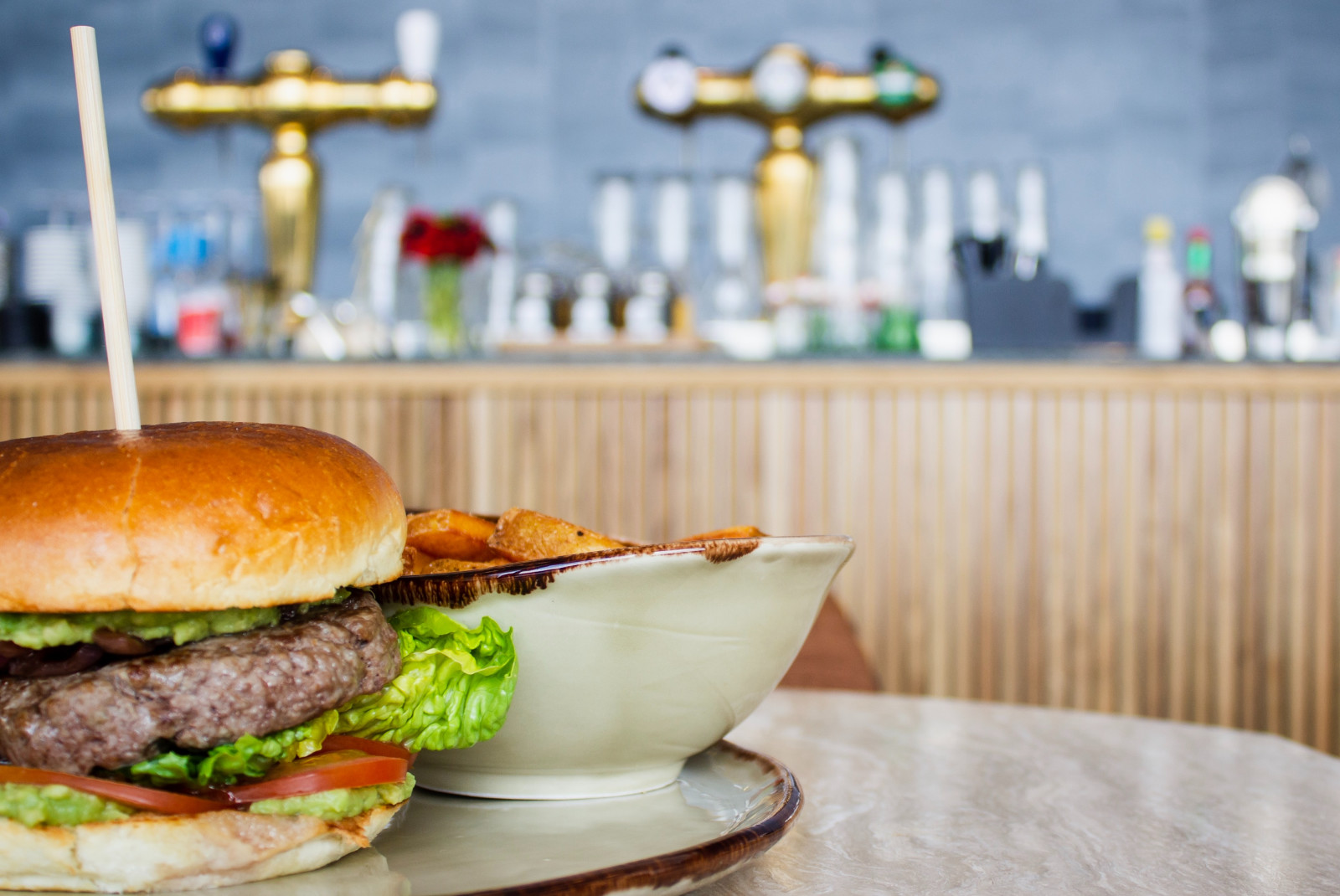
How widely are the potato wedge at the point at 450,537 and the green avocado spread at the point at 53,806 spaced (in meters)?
0.23

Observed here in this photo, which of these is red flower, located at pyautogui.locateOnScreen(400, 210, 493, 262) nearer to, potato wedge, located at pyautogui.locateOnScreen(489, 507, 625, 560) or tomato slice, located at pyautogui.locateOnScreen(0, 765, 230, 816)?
potato wedge, located at pyautogui.locateOnScreen(489, 507, 625, 560)

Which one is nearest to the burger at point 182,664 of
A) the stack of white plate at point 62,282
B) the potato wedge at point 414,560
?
the potato wedge at point 414,560

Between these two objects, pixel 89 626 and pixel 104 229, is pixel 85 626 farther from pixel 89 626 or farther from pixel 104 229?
pixel 104 229

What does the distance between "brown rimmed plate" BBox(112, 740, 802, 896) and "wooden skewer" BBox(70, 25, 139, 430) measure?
9.2 inches

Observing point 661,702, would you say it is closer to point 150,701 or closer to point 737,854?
point 737,854

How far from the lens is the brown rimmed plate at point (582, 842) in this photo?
18.4 inches

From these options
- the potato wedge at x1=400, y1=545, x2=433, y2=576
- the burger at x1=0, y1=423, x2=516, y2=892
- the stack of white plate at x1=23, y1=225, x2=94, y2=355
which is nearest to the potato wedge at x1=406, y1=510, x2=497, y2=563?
the potato wedge at x1=400, y1=545, x2=433, y2=576

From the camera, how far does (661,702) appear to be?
61cm

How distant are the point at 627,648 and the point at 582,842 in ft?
0.30

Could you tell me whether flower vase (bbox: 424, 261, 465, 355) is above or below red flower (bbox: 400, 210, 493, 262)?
below

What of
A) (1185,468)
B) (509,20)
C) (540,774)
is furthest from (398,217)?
(540,774)

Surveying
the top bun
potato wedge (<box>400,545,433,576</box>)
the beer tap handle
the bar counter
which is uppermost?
the beer tap handle

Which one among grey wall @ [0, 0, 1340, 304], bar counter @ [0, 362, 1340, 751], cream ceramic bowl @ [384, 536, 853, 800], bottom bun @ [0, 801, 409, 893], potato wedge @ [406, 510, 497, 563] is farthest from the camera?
grey wall @ [0, 0, 1340, 304]

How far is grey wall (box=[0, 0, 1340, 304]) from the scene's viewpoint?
3.82 m
